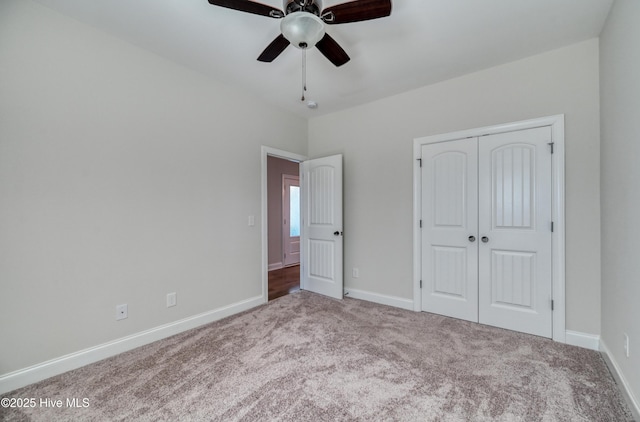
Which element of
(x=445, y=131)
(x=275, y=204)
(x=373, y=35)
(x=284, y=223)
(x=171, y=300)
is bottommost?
(x=171, y=300)

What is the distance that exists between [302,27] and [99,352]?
9.37 feet

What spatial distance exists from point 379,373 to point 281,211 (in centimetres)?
421

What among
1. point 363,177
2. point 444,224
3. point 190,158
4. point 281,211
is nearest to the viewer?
point 190,158

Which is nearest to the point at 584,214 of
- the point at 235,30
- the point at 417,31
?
the point at 417,31

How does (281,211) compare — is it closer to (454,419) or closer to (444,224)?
(444,224)

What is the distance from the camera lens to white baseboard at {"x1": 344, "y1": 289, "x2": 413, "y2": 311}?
3.25 meters

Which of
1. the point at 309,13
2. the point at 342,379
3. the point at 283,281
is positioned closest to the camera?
the point at 309,13

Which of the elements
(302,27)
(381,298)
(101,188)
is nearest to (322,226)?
(381,298)

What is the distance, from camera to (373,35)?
7.26ft

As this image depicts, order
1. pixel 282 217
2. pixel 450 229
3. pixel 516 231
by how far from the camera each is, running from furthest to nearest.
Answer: pixel 282 217 → pixel 450 229 → pixel 516 231

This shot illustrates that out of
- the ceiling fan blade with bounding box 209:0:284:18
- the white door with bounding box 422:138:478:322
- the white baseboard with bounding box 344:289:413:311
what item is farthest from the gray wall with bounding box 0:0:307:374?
the white door with bounding box 422:138:478:322

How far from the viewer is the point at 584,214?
7.56 feet

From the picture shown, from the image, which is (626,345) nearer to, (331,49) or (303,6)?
(331,49)

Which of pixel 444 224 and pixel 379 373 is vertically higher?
pixel 444 224
